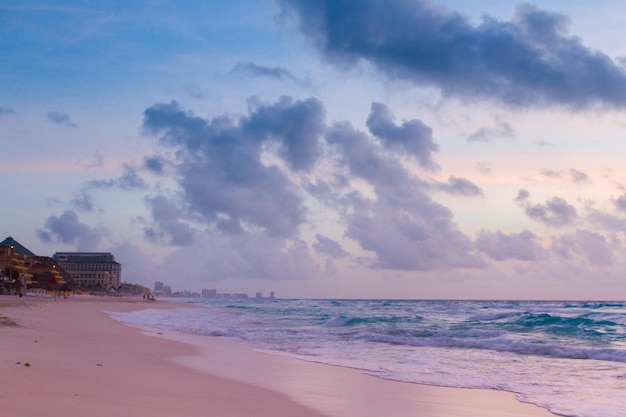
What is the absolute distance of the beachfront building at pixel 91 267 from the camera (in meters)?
159

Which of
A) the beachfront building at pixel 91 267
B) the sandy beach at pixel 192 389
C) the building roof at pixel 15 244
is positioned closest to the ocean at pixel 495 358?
the sandy beach at pixel 192 389

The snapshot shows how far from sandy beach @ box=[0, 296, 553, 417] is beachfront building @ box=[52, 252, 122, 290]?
487ft

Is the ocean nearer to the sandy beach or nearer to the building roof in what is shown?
the sandy beach

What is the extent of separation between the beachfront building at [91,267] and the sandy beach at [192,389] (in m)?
148

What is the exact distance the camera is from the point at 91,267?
558 ft

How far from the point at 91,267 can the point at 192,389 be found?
17260 centimetres

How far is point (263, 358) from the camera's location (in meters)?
16.1

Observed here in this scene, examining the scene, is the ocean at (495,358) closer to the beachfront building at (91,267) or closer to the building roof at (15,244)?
the building roof at (15,244)

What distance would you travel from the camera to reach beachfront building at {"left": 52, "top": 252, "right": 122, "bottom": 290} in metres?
159

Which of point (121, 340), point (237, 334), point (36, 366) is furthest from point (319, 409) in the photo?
point (237, 334)

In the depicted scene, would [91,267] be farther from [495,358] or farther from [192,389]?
[192,389]

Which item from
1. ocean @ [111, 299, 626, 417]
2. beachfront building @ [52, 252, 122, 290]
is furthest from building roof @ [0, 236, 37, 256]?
ocean @ [111, 299, 626, 417]

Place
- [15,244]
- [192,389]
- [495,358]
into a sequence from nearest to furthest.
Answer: [192,389] < [495,358] < [15,244]

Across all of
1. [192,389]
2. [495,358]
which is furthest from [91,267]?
[192,389]
